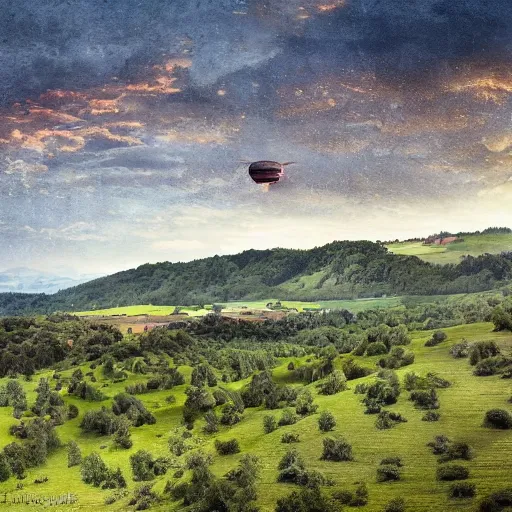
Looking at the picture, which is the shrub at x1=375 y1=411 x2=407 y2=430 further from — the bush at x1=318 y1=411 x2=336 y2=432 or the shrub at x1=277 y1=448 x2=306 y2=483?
the shrub at x1=277 y1=448 x2=306 y2=483

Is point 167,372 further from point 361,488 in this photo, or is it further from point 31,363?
point 361,488

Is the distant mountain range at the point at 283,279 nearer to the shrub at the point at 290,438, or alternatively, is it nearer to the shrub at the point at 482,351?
the shrub at the point at 482,351

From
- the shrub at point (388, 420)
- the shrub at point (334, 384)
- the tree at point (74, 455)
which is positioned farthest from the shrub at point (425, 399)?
the tree at point (74, 455)

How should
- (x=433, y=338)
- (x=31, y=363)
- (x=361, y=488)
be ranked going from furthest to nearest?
1. (x=31, y=363)
2. (x=433, y=338)
3. (x=361, y=488)

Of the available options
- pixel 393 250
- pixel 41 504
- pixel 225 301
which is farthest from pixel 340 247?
pixel 41 504

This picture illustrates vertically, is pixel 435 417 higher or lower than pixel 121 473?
higher

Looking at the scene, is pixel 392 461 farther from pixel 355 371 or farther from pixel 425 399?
pixel 355 371

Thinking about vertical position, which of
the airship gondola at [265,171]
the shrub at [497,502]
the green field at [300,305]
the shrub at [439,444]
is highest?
the airship gondola at [265,171]
